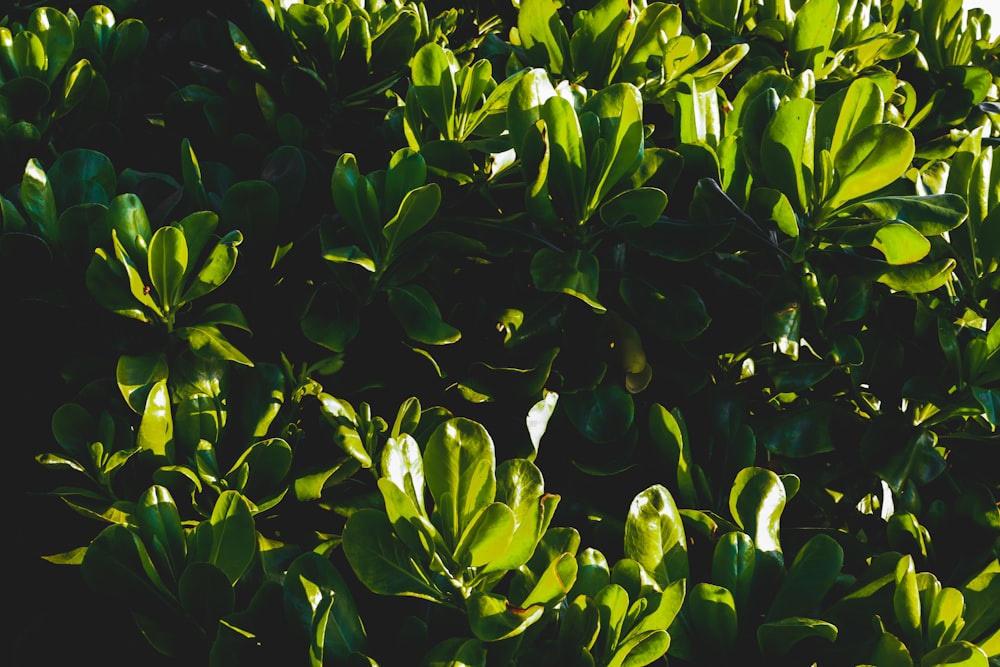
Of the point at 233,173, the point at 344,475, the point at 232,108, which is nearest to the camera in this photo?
the point at 344,475

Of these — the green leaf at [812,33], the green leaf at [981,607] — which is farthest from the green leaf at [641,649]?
the green leaf at [812,33]

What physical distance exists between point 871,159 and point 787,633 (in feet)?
2.24

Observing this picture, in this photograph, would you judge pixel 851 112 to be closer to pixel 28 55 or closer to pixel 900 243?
pixel 900 243

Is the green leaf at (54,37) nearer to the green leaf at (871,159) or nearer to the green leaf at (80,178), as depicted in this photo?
the green leaf at (80,178)

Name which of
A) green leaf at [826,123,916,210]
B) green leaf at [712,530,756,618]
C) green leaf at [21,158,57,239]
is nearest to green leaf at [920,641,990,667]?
green leaf at [712,530,756,618]

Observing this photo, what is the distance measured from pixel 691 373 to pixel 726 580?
433 mm

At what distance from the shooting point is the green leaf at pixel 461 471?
103 cm

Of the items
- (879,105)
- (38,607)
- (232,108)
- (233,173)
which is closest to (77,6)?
(232,108)

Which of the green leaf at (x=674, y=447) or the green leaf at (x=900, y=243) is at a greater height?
the green leaf at (x=900, y=243)

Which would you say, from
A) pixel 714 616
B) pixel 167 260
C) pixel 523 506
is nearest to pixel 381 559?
pixel 523 506

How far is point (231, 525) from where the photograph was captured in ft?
3.51

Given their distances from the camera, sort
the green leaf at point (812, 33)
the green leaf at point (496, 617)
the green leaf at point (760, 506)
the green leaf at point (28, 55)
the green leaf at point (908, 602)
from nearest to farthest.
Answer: the green leaf at point (496, 617)
the green leaf at point (908, 602)
the green leaf at point (760, 506)
the green leaf at point (28, 55)
the green leaf at point (812, 33)

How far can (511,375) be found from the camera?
136 centimetres

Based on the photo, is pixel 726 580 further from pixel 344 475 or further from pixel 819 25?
pixel 819 25
